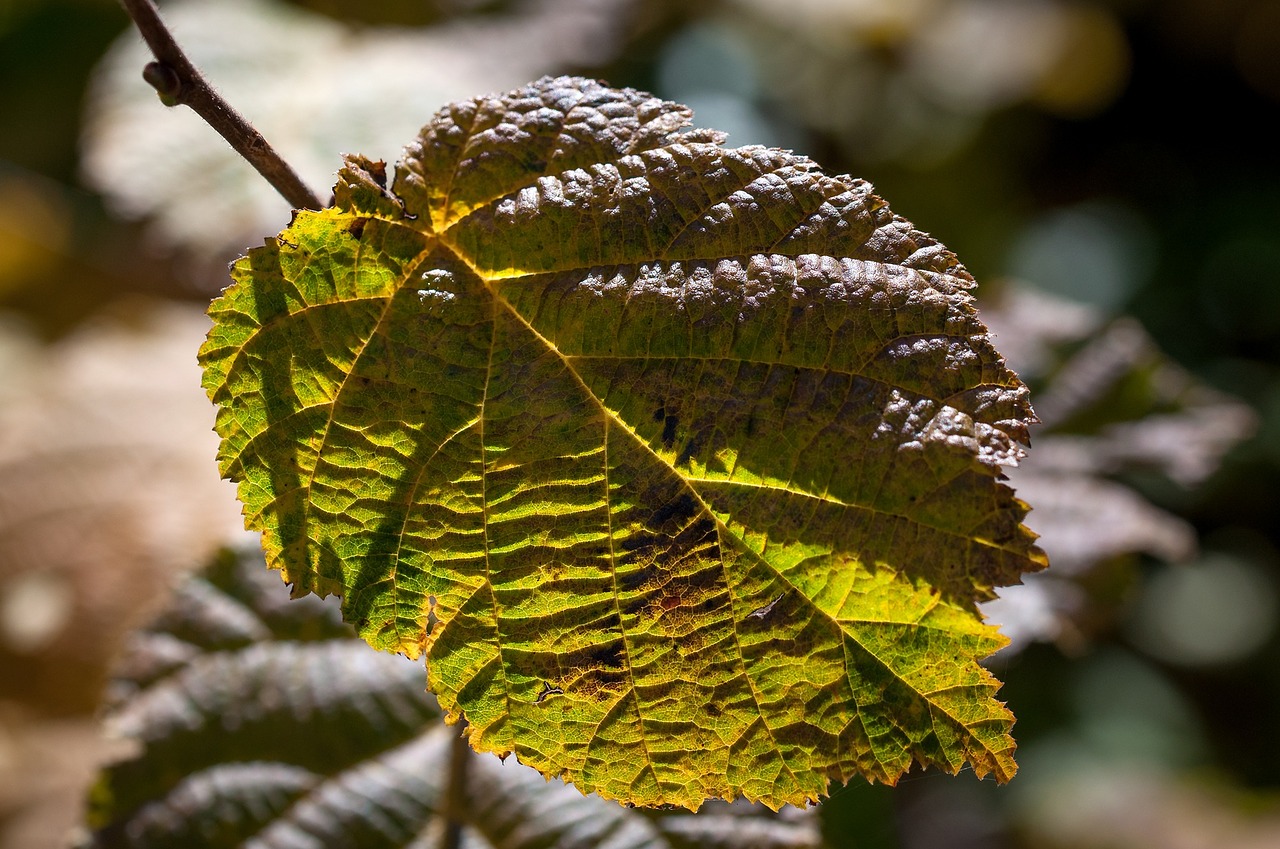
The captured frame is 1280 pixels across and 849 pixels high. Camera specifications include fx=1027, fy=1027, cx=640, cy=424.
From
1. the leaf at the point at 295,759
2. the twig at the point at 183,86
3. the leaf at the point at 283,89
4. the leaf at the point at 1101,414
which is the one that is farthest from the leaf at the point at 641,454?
the leaf at the point at 283,89

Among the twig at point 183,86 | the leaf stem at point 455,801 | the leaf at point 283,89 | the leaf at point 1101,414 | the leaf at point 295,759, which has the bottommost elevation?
the leaf at point 1101,414

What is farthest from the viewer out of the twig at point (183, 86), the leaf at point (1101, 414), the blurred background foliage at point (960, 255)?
the blurred background foliage at point (960, 255)

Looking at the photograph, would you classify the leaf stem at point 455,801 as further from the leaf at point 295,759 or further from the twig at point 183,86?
the twig at point 183,86

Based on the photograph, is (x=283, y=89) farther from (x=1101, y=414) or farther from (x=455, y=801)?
(x=1101, y=414)

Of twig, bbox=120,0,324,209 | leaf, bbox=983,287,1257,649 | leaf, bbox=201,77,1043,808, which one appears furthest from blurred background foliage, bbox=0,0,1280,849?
twig, bbox=120,0,324,209

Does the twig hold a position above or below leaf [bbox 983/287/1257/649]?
above

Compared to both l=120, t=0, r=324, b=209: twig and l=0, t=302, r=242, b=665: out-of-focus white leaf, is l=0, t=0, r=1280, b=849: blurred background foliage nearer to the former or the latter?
l=0, t=302, r=242, b=665: out-of-focus white leaf

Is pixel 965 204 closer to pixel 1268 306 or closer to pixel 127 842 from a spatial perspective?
pixel 1268 306
